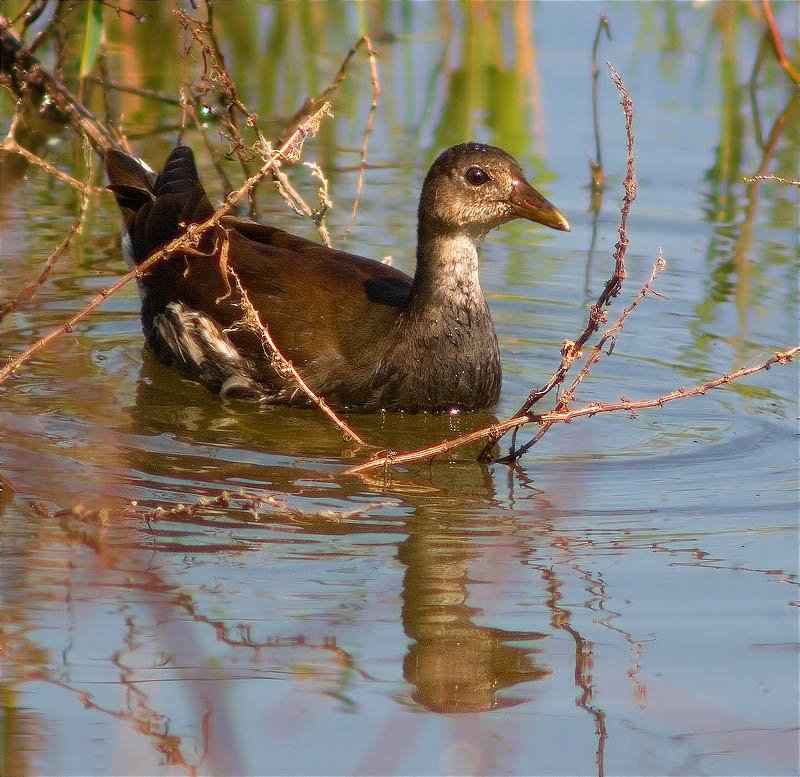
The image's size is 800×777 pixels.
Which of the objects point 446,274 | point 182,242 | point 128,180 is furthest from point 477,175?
point 128,180

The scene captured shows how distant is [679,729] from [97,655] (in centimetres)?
134

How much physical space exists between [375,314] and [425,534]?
5.92 ft

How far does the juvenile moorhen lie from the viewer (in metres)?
5.80

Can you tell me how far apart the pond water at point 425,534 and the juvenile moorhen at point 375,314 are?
0.15m

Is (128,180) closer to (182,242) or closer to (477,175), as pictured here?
(477,175)

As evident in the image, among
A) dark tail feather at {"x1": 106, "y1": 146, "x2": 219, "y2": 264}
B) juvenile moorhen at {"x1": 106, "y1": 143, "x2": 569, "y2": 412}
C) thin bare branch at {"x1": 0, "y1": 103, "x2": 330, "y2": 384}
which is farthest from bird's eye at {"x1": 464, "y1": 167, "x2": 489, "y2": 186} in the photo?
thin bare branch at {"x1": 0, "y1": 103, "x2": 330, "y2": 384}

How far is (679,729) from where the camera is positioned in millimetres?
3209

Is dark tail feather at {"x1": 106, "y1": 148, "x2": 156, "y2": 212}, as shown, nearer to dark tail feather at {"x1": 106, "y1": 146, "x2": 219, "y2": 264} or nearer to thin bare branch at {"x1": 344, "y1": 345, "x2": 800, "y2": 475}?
dark tail feather at {"x1": 106, "y1": 146, "x2": 219, "y2": 264}

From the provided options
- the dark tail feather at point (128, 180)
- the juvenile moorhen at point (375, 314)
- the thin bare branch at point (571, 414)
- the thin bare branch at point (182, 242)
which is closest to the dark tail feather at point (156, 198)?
the dark tail feather at point (128, 180)

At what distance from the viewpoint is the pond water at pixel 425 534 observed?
3.16 metres

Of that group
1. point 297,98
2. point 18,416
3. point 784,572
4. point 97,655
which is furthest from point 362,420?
point 297,98

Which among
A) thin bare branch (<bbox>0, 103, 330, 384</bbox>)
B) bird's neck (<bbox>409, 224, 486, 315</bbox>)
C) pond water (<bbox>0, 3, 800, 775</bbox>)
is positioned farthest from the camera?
bird's neck (<bbox>409, 224, 486, 315</bbox>)

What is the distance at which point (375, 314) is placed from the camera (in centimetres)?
595

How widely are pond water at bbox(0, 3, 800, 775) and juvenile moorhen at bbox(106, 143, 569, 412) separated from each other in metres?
0.15
